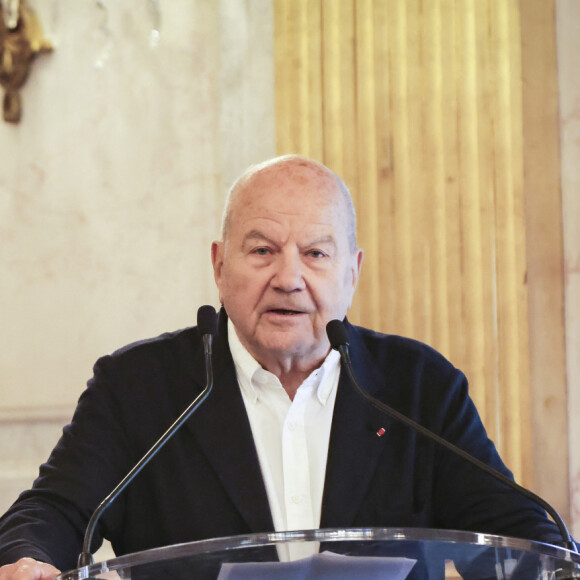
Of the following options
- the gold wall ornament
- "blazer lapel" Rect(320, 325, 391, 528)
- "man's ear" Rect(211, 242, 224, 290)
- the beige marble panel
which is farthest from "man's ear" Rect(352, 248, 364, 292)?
the gold wall ornament

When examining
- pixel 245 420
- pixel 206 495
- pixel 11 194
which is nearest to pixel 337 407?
pixel 245 420

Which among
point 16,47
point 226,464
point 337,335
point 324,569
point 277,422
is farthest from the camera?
point 16,47

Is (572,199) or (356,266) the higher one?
(572,199)

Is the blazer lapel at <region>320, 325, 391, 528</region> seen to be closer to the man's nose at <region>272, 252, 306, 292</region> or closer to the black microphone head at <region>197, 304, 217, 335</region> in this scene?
the man's nose at <region>272, 252, 306, 292</region>

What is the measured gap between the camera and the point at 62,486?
1842 millimetres

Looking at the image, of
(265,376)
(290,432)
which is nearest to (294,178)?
(265,376)

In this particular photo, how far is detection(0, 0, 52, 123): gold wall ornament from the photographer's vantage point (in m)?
3.40

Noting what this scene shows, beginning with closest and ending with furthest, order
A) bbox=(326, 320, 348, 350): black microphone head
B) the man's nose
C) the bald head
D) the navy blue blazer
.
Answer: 1. bbox=(326, 320, 348, 350): black microphone head
2. the navy blue blazer
3. the man's nose
4. the bald head

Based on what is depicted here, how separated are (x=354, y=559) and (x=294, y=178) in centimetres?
118

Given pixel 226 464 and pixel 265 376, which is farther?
pixel 265 376

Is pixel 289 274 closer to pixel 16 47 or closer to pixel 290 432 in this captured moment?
pixel 290 432

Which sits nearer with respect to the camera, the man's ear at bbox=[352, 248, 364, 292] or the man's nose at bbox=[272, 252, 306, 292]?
the man's nose at bbox=[272, 252, 306, 292]

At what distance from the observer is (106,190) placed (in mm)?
3422

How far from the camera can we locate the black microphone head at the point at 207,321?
171 centimetres
